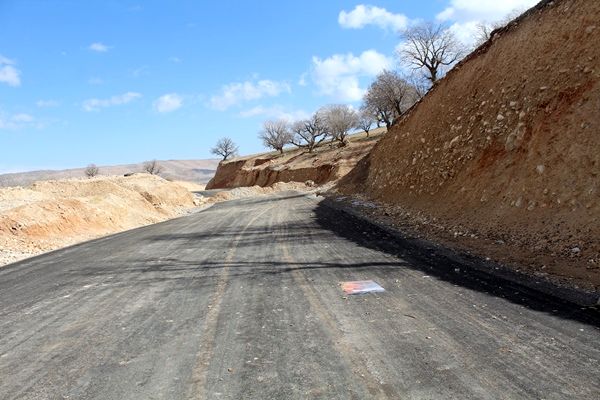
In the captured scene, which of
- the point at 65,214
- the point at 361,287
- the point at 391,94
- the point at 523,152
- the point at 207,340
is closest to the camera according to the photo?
the point at 207,340

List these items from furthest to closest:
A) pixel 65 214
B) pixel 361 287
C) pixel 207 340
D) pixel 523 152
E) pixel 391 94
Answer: pixel 391 94, pixel 65 214, pixel 523 152, pixel 361 287, pixel 207 340

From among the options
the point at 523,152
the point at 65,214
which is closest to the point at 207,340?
the point at 523,152

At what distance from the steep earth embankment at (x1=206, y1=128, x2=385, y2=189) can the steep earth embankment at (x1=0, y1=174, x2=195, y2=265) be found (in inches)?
965

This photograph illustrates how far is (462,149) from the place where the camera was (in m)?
15.6

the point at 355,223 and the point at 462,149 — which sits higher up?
the point at 462,149

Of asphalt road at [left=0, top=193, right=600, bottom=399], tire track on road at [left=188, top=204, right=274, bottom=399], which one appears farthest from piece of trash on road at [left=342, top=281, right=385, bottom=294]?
tire track on road at [left=188, top=204, right=274, bottom=399]

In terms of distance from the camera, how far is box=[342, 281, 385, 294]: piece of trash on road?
22.2 feet

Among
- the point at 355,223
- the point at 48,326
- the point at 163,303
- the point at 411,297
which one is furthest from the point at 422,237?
the point at 48,326

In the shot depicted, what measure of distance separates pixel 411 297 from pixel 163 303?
3.64 metres

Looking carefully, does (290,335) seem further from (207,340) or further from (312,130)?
(312,130)

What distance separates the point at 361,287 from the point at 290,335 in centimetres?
221

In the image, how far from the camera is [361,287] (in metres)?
7.00

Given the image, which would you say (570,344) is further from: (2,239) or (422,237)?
(2,239)

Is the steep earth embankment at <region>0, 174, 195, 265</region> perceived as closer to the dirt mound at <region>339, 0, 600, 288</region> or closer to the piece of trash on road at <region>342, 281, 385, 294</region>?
the piece of trash on road at <region>342, 281, 385, 294</region>
